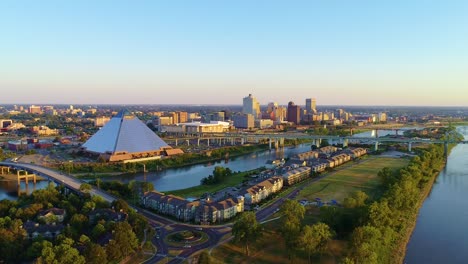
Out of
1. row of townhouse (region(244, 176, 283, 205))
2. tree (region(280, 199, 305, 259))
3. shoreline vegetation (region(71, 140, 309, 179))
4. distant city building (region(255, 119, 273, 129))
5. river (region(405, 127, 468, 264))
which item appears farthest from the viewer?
distant city building (region(255, 119, 273, 129))

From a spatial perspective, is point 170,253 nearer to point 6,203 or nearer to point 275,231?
point 275,231

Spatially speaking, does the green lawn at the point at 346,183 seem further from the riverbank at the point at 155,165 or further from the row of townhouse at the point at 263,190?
the riverbank at the point at 155,165

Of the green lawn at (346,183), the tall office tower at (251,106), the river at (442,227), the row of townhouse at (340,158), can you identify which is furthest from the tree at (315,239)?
the tall office tower at (251,106)

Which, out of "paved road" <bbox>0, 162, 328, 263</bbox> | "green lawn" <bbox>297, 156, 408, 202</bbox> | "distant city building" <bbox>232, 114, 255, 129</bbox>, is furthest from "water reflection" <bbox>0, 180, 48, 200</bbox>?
"distant city building" <bbox>232, 114, 255, 129</bbox>

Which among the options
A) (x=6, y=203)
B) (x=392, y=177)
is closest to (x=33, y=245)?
(x=6, y=203)

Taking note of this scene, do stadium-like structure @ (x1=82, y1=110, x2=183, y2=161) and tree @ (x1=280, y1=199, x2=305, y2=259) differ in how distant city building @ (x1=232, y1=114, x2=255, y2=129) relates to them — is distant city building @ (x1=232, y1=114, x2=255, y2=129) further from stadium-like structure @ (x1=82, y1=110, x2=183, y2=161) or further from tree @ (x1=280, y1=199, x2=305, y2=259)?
tree @ (x1=280, y1=199, x2=305, y2=259)

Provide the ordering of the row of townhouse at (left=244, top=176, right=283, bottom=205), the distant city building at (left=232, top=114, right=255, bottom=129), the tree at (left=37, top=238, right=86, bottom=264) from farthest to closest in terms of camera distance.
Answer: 1. the distant city building at (left=232, top=114, right=255, bottom=129)
2. the row of townhouse at (left=244, top=176, right=283, bottom=205)
3. the tree at (left=37, top=238, right=86, bottom=264)
